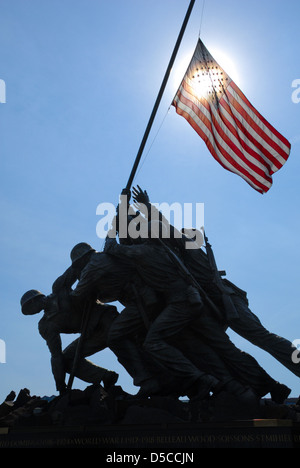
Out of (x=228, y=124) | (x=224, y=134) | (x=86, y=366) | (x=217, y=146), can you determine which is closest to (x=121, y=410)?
(x=86, y=366)

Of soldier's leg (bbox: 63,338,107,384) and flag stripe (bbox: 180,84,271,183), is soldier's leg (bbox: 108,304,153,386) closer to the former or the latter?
soldier's leg (bbox: 63,338,107,384)

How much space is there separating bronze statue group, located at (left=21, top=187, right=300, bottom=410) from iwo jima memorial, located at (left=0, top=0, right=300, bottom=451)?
0.07 feet

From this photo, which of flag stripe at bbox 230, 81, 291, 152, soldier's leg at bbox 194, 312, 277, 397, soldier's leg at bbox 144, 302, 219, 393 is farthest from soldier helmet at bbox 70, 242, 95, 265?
flag stripe at bbox 230, 81, 291, 152

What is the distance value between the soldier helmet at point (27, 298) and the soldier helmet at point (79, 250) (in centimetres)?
113

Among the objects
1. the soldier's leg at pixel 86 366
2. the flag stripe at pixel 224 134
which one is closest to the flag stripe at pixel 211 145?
the flag stripe at pixel 224 134

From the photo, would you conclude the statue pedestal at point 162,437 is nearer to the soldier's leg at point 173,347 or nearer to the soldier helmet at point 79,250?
the soldier's leg at point 173,347

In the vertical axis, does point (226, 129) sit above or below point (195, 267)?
above

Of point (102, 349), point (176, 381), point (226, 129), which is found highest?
point (226, 129)

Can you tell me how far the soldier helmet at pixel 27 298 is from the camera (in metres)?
12.9

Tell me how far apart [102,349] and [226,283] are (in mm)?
3095

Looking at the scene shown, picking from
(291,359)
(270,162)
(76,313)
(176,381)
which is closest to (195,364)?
(176,381)
